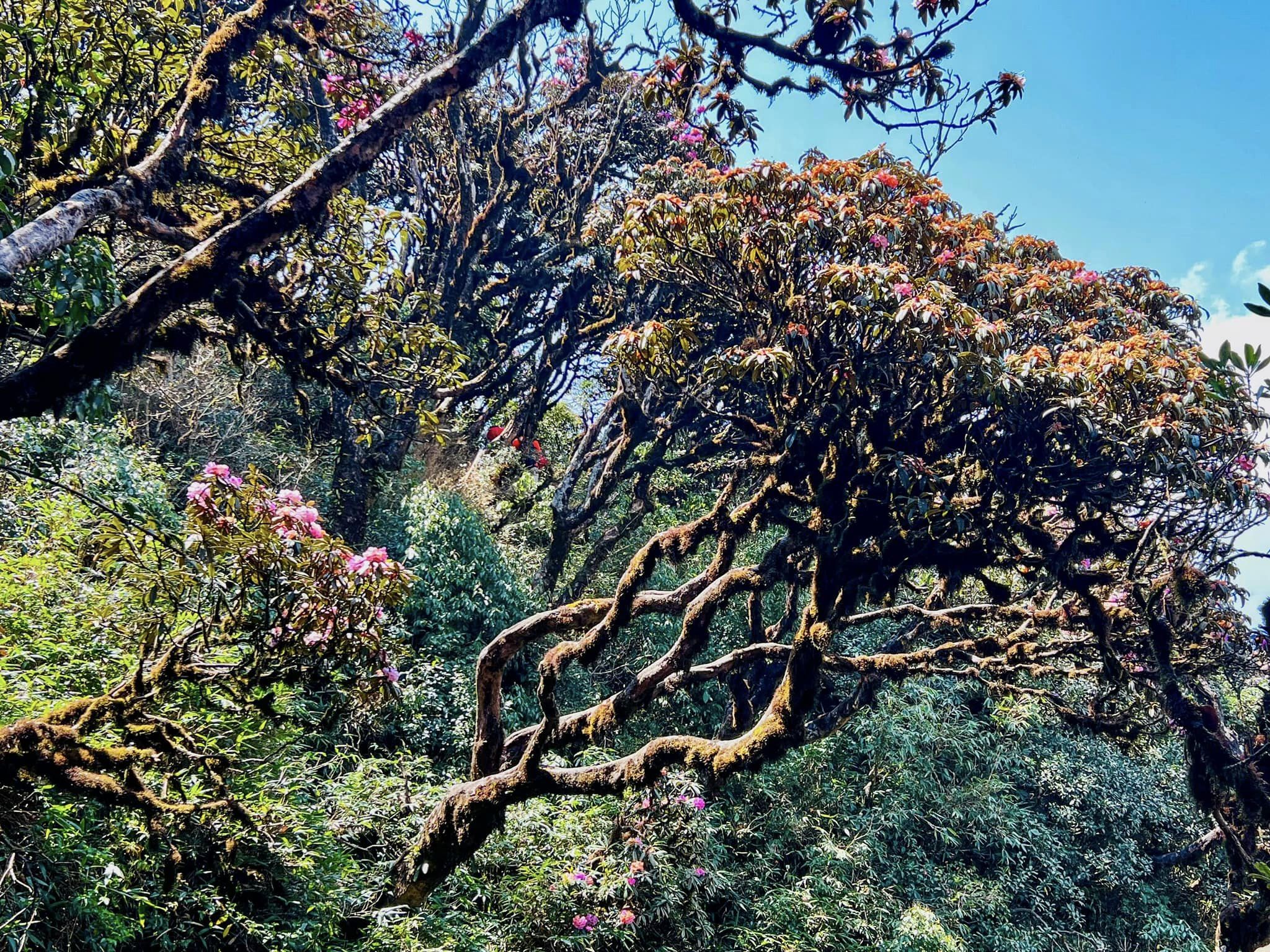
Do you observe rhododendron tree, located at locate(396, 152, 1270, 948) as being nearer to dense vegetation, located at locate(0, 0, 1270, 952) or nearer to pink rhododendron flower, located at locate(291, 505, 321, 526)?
dense vegetation, located at locate(0, 0, 1270, 952)

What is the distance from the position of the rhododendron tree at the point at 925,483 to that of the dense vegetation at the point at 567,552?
0.04 meters

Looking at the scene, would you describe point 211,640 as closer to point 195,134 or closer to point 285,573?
point 285,573

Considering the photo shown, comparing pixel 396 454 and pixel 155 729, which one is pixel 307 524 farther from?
pixel 396 454

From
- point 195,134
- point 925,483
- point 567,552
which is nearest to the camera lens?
point 195,134

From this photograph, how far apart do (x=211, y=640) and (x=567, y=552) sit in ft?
21.7

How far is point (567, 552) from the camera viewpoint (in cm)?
1062

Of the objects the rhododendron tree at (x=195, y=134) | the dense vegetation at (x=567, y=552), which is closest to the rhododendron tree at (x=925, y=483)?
the dense vegetation at (x=567, y=552)

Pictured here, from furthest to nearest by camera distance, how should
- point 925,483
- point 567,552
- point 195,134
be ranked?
point 567,552 < point 925,483 < point 195,134

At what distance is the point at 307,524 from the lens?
4.10 metres

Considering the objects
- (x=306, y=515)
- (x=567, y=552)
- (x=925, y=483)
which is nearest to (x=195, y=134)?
(x=306, y=515)

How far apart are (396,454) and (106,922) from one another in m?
7.68

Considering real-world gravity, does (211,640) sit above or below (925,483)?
below

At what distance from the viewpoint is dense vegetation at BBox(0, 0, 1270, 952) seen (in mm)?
3650

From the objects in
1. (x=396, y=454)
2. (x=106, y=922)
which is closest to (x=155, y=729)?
(x=106, y=922)
